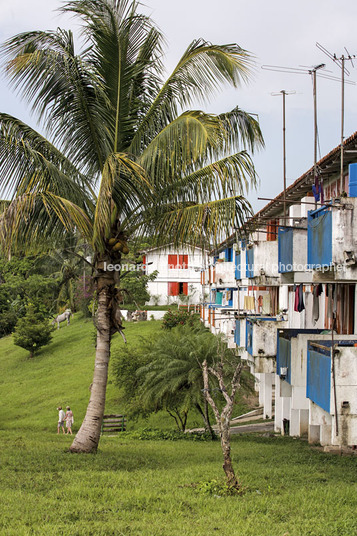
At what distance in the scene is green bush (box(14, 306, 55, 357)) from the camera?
4512 cm

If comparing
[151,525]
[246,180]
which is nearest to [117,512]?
[151,525]

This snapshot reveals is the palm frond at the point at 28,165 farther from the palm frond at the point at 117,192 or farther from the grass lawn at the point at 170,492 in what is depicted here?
the grass lawn at the point at 170,492

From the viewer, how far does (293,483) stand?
36.7 ft

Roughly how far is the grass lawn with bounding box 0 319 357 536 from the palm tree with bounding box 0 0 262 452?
63.2 inches

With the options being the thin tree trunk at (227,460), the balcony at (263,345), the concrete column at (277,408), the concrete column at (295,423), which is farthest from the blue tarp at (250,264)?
the thin tree trunk at (227,460)

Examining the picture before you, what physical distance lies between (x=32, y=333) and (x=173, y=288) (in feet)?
52.1

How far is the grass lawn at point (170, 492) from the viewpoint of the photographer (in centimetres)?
822

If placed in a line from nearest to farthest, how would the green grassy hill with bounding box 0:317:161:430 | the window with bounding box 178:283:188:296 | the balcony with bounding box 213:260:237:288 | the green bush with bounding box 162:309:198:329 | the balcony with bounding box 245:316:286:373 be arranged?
the balcony with bounding box 245:316:286:373
the green grassy hill with bounding box 0:317:161:430
the balcony with bounding box 213:260:237:288
the green bush with bounding box 162:309:198:329
the window with bounding box 178:283:188:296

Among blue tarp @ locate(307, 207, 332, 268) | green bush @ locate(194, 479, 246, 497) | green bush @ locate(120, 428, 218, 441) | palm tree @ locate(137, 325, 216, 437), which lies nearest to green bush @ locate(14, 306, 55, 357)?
palm tree @ locate(137, 325, 216, 437)

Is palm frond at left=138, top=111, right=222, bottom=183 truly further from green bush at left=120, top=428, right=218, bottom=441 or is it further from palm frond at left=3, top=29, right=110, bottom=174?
green bush at left=120, top=428, right=218, bottom=441

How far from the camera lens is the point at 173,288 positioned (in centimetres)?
5772

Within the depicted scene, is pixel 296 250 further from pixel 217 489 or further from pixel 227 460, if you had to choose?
pixel 217 489

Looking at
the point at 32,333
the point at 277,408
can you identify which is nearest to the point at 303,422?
the point at 277,408

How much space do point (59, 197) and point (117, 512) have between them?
5935 mm
